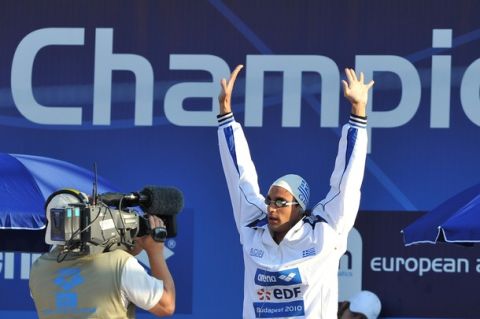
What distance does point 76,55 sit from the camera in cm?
628

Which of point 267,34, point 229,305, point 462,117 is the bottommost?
point 229,305

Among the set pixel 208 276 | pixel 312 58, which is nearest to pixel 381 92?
pixel 312 58

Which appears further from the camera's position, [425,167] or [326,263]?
[425,167]

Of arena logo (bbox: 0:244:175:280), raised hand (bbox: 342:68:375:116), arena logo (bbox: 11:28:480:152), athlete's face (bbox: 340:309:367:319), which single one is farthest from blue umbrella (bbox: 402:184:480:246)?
arena logo (bbox: 0:244:175:280)

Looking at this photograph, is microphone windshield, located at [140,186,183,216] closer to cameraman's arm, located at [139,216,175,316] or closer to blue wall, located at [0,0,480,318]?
cameraman's arm, located at [139,216,175,316]

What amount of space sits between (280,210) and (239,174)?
353 mm

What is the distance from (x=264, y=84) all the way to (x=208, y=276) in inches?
48.4

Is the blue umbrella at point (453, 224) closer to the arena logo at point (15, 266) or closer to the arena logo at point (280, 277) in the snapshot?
the arena logo at point (280, 277)

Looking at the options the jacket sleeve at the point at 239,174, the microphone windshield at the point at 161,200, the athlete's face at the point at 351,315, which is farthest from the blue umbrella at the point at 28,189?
the athlete's face at the point at 351,315

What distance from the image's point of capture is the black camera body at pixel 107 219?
9.91ft

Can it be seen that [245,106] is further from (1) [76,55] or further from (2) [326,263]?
(2) [326,263]

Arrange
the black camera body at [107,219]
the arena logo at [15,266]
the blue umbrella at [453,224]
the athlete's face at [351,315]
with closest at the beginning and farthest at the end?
1. the black camera body at [107,219]
2. the blue umbrella at [453,224]
3. the athlete's face at [351,315]
4. the arena logo at [15,266]

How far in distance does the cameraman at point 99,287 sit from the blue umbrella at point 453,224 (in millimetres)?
1529

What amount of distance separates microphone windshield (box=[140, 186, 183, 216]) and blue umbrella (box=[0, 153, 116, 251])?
1.13m
